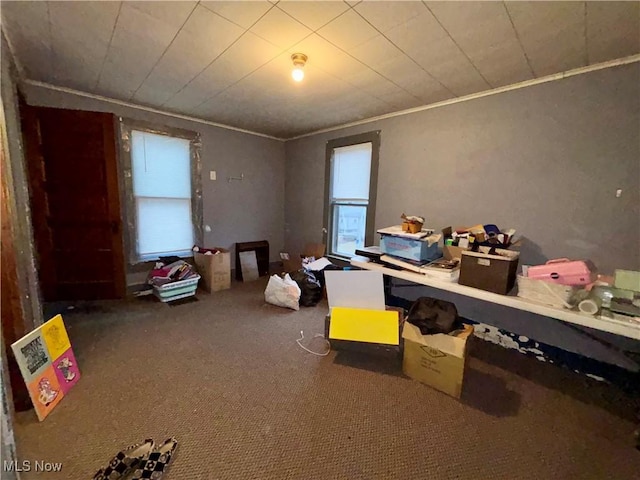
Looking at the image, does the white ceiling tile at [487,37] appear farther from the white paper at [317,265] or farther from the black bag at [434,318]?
the white paper at [317,265]

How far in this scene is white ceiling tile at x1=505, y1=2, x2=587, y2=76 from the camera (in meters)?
1.35

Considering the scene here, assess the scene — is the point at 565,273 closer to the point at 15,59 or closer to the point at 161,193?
the point at 161,193

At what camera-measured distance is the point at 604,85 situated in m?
1.84

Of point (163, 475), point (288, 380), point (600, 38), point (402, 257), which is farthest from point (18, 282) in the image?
point (600, 38)

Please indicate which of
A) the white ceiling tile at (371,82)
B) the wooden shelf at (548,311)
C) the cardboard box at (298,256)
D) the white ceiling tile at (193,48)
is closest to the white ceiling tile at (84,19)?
the white ceiling tile at (193,48)

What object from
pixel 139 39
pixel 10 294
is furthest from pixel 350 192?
pixel 10 294

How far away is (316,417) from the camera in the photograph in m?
1.51

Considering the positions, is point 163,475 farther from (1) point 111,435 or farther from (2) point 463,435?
(2) point 463,435

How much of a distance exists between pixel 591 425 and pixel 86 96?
481 centimetres

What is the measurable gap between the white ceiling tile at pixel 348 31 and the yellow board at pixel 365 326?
181 centimetres

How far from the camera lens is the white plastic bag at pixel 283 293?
2935 millimetres

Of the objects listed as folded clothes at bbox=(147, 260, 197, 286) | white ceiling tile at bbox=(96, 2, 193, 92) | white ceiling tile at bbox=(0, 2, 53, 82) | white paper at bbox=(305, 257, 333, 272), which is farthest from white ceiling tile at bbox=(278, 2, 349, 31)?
folded clothes at bbox=(147, 260, 197, 286)

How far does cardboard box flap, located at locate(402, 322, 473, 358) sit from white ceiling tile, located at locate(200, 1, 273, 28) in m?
2.05

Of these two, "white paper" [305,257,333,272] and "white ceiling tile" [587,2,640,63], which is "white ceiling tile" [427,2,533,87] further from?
"white paper" [305,257,333,272]
